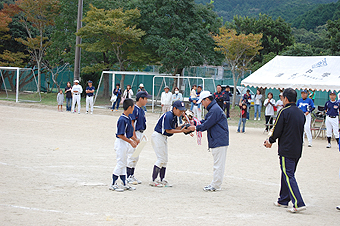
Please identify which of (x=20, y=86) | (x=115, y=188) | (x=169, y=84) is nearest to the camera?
(x=115, y=188)

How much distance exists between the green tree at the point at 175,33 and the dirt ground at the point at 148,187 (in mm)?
14781

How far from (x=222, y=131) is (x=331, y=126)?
8.32 m

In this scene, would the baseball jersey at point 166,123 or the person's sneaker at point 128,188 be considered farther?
the baseball jersey at point 166,123

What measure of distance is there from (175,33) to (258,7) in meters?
91.5

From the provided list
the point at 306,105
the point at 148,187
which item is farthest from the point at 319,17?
the point at 148,187

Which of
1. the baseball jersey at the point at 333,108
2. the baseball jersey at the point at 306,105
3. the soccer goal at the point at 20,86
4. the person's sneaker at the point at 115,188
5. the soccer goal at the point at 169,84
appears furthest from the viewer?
the soccer goal at the point at 20,86

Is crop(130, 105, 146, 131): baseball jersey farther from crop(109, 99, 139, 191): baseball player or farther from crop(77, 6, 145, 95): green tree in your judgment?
crop(77, 6, 145, 95): green tree

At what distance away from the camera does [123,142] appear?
673 cm

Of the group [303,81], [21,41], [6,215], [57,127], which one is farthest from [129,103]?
[21,41]

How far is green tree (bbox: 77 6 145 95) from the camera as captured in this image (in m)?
26.0

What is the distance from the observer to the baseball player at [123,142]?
6590 millimetres

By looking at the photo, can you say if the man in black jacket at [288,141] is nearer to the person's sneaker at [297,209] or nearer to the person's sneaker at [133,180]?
the person's sneaker at [297,209]

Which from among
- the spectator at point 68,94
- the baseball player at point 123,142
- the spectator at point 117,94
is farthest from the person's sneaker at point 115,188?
the spectator at point 117,94

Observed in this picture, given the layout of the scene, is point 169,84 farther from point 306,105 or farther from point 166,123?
point 166,123
